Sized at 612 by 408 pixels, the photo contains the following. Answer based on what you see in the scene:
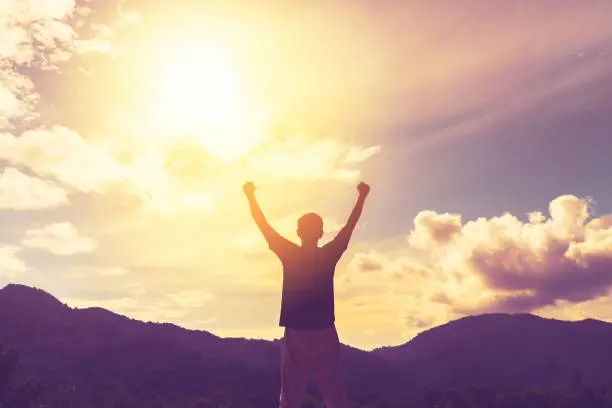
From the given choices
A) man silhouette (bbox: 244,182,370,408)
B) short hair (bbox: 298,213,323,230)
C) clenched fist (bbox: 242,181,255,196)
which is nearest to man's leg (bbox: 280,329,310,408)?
man silhouette (bbox: 244,182,370,408)

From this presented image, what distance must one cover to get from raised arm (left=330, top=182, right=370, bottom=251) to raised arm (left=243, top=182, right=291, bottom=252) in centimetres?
61

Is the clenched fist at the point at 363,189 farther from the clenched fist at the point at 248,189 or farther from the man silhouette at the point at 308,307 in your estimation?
the clenched fist at the point at 248,189

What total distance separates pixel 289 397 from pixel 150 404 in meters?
193

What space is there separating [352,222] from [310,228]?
60 centimetres

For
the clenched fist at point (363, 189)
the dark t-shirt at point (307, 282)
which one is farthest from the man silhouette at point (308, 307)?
the clenched fist at point (363, 189)

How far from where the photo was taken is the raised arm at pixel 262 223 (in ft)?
22.3

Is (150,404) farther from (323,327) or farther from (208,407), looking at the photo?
(323,327)

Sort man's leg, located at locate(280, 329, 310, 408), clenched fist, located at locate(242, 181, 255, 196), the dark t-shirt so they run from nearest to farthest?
1. man's leg, located at locate(280, 329, 310, 408)
2. the dark t-shirt
3. clenched fist, located at locate(242, 181, 255, 196)

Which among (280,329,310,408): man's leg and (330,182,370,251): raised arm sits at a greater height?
(330,182,370,251): raised arm

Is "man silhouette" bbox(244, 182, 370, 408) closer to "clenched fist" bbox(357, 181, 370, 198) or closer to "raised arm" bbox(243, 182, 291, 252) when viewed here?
"raised arm" bbox(243, 182, 291, 252)

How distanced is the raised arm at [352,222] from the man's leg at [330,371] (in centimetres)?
109

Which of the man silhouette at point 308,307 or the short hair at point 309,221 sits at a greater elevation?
the short hair at point 309,221

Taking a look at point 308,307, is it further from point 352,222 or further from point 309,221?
point 352,222

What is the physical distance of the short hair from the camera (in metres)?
6.76
